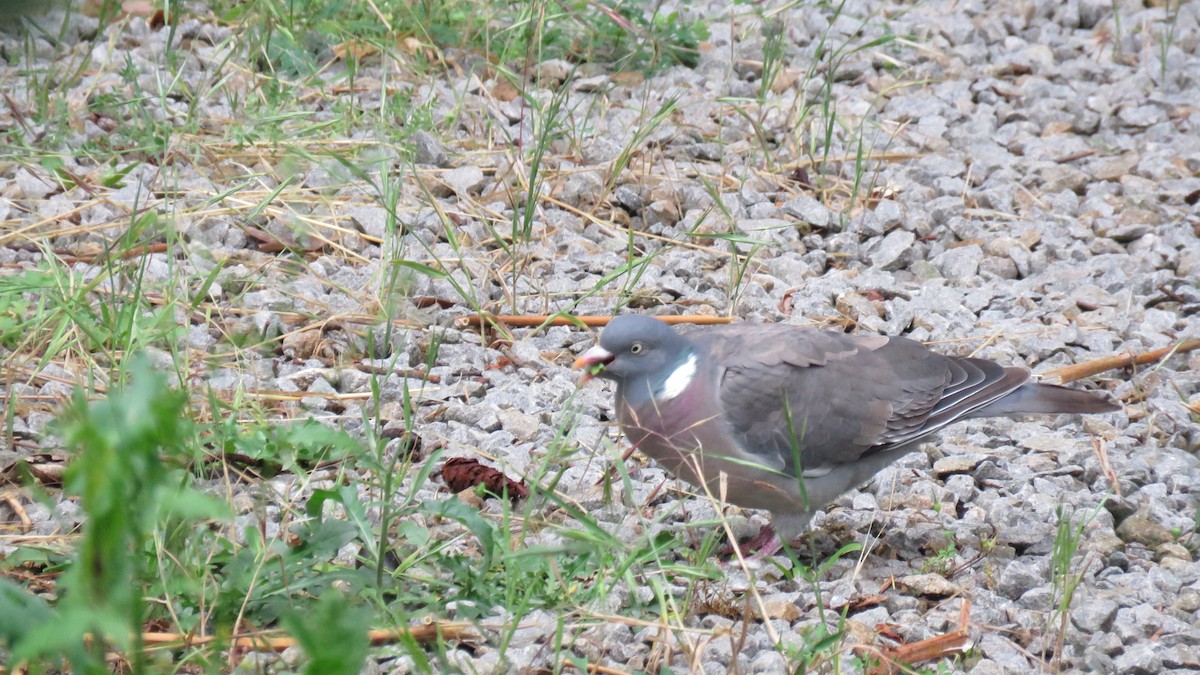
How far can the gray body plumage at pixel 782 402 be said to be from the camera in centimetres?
307

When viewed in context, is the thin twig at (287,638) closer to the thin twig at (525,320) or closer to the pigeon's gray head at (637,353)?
the pigeon's gray head at (637,353)

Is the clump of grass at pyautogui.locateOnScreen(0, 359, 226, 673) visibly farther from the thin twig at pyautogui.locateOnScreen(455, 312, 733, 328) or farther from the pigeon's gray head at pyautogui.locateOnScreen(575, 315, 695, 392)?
the thin twig at pyautogui.locateOnScreen(455, 312, 733, 328)

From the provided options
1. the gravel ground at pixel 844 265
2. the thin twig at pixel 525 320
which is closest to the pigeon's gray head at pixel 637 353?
the gravel ground at pixel 844 265

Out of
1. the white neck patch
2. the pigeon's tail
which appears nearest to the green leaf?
the white neck patch

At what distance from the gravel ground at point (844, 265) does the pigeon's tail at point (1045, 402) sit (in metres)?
0.17

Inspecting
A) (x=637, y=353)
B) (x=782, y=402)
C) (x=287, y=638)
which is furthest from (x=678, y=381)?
(x=287, y=638)

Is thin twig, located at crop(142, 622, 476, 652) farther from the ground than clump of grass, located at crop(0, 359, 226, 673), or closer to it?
closer to it

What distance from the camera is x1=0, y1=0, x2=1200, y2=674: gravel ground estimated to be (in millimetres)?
2873

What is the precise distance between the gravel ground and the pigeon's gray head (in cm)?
24

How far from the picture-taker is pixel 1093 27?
21.1ft

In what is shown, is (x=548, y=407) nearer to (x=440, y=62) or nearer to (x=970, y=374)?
(x=970, y=374)

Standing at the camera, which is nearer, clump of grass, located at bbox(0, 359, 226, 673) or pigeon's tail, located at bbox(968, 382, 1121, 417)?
clump of grass, located at bbox(0, 359, 226, 673)

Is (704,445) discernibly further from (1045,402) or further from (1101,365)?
(1101,365)

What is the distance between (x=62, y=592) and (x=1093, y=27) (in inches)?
226
